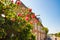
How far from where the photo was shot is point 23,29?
33.3ft

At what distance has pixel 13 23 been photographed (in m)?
9.76

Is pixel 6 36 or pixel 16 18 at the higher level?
pixel 16 18

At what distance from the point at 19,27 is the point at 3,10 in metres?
1.08

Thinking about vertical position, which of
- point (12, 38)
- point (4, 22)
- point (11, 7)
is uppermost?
point (11, 7)

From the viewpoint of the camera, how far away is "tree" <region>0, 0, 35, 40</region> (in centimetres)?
934

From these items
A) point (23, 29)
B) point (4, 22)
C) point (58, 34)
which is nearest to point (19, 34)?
point (23, 29)

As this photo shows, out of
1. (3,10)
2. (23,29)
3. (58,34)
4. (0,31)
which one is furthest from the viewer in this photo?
(58,34)

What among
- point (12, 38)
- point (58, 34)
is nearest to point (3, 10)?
point (12, 38)

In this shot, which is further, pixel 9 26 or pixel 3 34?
pixel 9 26

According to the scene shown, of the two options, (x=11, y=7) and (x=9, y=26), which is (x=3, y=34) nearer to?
(x=9, y=26)

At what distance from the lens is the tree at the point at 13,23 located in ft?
30.6

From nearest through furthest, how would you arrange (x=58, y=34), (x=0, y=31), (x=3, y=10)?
(x=0, y=31)
(x=3, y=10)
(x=58, y=34)

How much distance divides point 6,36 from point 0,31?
81 centimetres

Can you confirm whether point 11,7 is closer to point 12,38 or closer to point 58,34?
point 12,38
